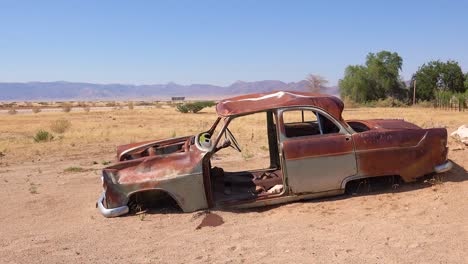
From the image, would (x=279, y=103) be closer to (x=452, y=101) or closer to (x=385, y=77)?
(x=452, y=101)

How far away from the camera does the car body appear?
658cm

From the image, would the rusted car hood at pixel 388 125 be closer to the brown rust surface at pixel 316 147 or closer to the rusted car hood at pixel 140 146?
the brown rust surface at pixel 316 147

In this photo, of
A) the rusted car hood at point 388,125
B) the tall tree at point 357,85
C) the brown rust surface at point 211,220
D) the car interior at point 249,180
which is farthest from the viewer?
the tall tree at point 357,85

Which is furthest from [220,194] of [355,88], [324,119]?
[355,88]

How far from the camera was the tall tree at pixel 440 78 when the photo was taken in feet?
178

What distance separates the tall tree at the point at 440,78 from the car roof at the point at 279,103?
51.1m

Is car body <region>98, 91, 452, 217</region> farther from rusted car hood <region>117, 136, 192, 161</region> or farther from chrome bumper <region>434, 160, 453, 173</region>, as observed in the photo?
rusted car hood <region>117, 136, 192, 161</region>

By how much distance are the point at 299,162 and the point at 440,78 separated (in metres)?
53.5

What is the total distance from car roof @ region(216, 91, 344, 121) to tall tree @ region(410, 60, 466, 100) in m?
51.1

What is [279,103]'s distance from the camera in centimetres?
691

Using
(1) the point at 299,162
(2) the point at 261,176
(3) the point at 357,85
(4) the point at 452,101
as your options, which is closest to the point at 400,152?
(1) the point at 299,162

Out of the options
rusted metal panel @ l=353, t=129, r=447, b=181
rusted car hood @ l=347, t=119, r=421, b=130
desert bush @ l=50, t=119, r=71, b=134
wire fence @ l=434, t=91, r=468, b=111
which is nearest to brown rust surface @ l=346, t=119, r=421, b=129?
rusted car hood @ l=347, t=119, r=421, b=130

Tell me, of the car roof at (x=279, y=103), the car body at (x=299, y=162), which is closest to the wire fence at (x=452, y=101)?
the car body at (x=299, y=162)

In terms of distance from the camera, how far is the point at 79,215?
730 centimetres
